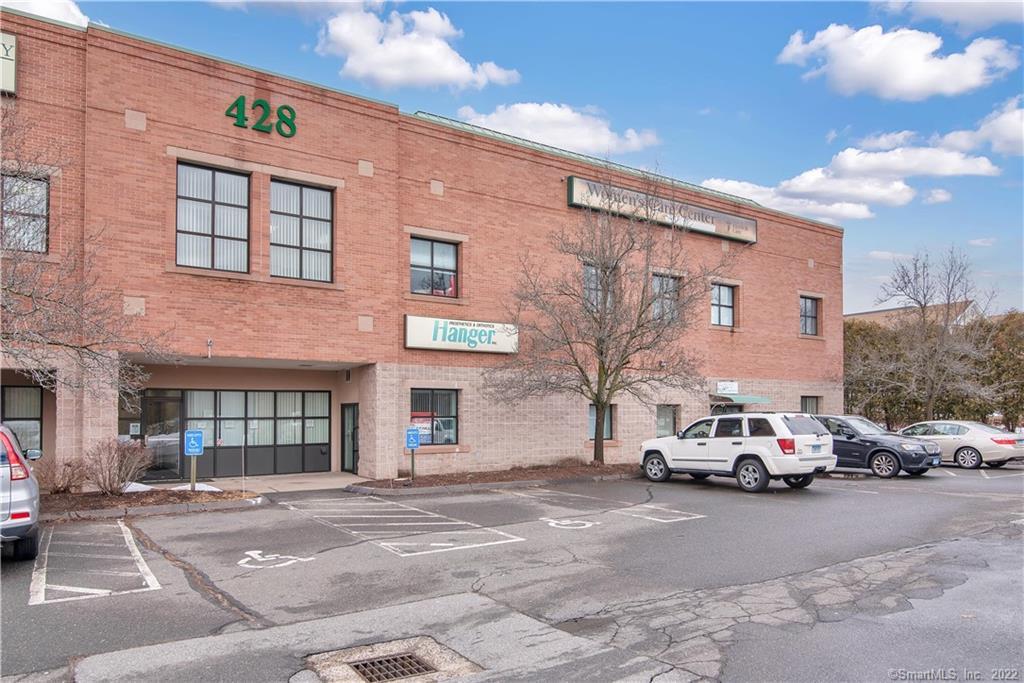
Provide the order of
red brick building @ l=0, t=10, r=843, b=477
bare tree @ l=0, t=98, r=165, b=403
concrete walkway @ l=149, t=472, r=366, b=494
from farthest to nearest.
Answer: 1. concrete walkway @ l=149, t=472, r=366, b=494
2. red brick building @ l=0, t=10, r=843, b=477
3. bare tree @ l=0, t=98, r=165, b=403

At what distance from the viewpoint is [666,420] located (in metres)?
26.2

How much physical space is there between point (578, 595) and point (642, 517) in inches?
211

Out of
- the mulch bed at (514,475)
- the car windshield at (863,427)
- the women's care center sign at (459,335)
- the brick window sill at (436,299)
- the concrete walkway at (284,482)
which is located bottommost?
the concrete walkway at (284,482)

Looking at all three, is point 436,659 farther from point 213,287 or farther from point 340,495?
point 213,287

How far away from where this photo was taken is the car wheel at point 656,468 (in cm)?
1848

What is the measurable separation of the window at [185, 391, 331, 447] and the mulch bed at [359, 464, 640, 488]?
327 cm

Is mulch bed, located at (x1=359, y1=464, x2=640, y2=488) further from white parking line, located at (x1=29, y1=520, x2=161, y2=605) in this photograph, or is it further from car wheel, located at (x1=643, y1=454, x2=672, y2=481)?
white parking line, located at (x1=29, y1=520, x2=161, y2=605)

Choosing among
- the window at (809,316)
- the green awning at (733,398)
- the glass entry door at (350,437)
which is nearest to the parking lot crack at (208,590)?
the glass entry door at (350,437)

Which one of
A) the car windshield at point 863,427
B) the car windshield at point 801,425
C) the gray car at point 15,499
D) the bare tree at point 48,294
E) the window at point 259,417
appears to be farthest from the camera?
the car windshield at point 863,427

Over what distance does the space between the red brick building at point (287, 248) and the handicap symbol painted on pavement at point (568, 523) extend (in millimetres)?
7212

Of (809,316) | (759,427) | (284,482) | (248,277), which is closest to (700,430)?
(759,427)

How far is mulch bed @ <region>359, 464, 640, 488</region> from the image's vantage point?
57.2 ft

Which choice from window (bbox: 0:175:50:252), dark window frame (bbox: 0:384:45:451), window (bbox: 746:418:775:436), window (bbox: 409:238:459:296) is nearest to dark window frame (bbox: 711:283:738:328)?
window (bbox: 409:238:459:296)

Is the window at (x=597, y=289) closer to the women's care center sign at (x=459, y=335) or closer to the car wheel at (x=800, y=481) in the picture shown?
the women's care center sign at (x=459, y=335)
